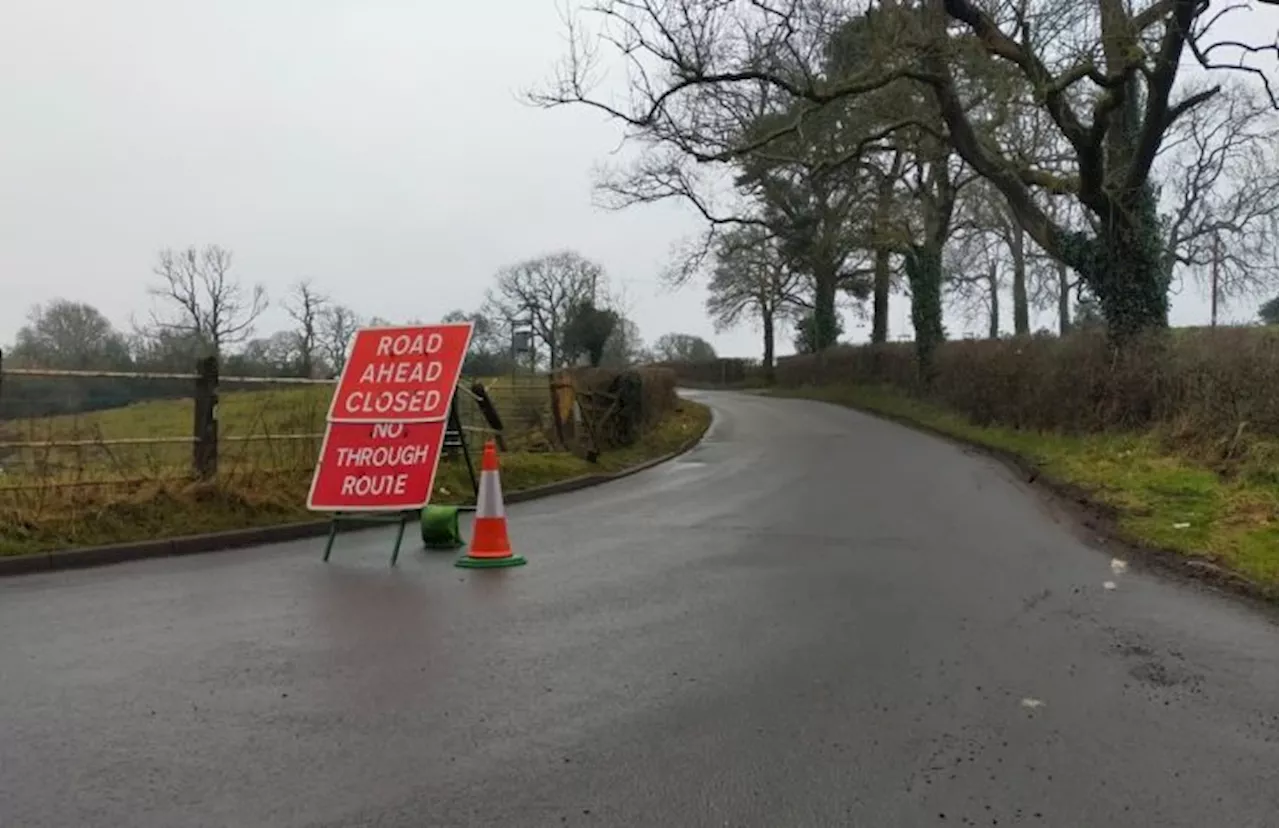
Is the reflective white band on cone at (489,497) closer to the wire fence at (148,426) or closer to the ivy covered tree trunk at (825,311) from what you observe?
the wire fence at (148,426)

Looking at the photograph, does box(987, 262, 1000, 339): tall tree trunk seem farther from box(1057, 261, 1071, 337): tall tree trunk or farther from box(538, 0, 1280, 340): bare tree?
box(538, 0, 1280, 340): bare tree

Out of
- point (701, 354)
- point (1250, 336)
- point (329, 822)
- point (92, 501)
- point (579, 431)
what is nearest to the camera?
point (329, 822)

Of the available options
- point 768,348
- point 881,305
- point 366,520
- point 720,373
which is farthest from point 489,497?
point 720,373

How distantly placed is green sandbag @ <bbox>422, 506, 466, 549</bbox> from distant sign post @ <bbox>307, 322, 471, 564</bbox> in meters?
0.18

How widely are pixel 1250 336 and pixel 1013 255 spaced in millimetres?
44297

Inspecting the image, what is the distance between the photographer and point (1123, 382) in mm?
18203

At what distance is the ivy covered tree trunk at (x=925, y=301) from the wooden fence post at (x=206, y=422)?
2491cm

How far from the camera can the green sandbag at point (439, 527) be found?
1047 centimetres

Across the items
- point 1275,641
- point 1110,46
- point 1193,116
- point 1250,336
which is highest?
point 1193,116

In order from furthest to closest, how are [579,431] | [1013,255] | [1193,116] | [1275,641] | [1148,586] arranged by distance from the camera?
1. [1013,255]
2. [1193,116]
3. [579,431]
4. [1148,586]
5. [1275,641]

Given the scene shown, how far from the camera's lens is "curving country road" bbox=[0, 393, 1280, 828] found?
4.14m

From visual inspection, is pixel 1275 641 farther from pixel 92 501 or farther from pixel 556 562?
pixel 92 501

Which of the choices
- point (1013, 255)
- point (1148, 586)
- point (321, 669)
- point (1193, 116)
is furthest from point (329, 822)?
point (1013, 255)

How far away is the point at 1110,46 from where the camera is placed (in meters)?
17.8
